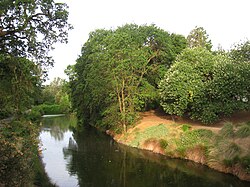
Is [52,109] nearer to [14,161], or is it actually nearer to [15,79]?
[15,79]

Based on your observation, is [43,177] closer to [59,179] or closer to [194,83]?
[59,179]

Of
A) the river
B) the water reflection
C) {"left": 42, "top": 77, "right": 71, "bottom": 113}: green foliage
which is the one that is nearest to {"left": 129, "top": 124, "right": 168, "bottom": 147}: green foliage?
the river

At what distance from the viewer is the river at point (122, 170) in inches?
719

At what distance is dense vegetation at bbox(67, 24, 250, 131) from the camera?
2780cm

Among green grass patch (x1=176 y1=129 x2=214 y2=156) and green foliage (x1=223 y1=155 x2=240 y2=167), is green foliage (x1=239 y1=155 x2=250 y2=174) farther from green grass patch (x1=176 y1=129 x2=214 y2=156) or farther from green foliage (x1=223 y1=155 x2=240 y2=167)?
green grass patch (x1=176 y1=129 x2=214 y2=156)

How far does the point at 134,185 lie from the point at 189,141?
886 cm

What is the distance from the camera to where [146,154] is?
88.1ft

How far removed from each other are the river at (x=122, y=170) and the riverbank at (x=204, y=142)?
0.81m

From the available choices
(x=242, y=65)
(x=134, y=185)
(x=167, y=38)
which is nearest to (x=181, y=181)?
(x=134, y=185)

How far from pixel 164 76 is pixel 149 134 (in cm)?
798

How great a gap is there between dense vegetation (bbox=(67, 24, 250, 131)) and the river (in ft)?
23.3

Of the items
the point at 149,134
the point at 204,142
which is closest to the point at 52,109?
the point at 149,134

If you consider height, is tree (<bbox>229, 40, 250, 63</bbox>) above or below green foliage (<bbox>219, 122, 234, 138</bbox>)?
above

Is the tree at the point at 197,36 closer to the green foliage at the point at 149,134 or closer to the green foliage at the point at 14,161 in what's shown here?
the green foliage at the point at 149,134
